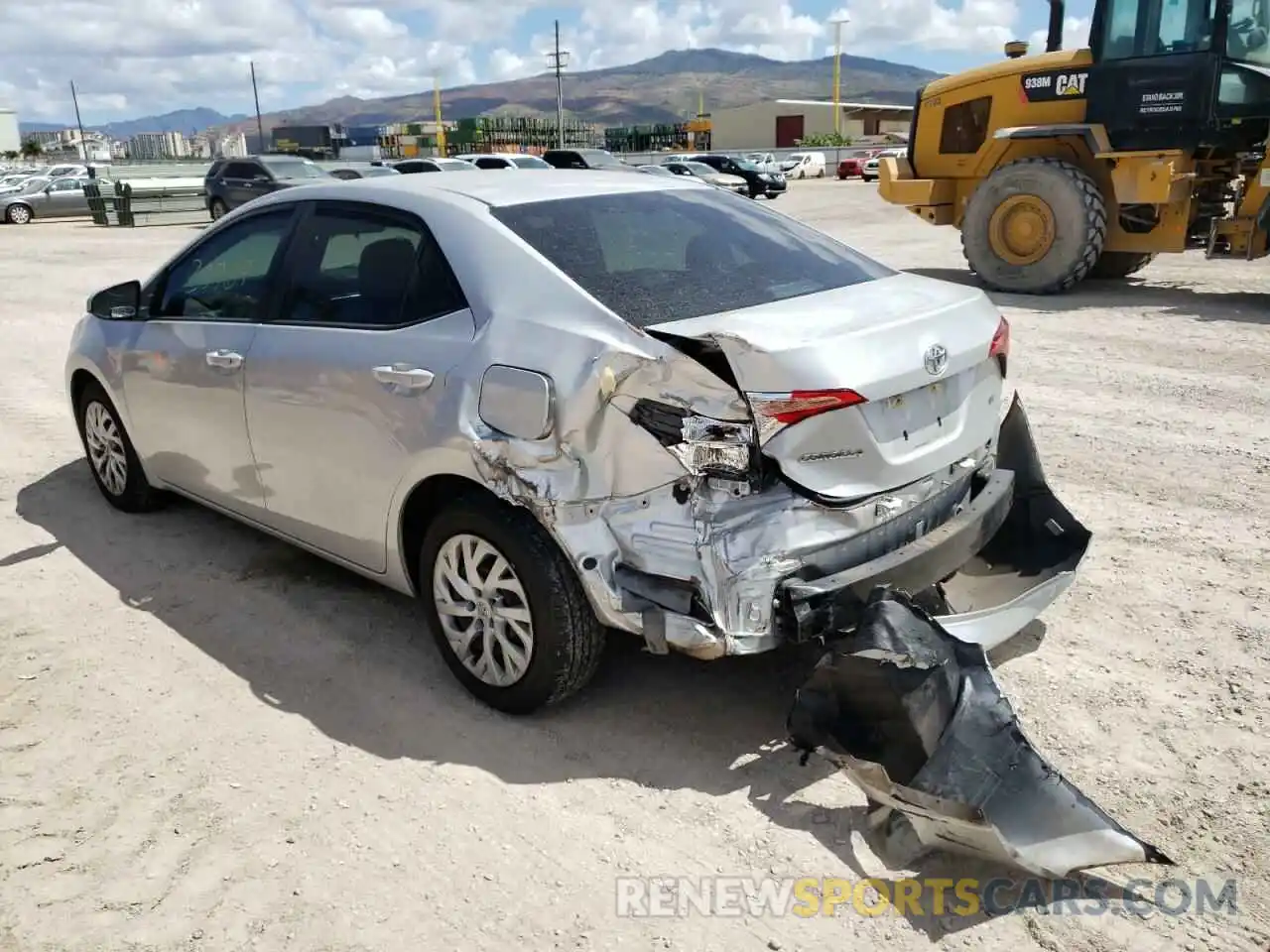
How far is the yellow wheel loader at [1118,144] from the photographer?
1031cm

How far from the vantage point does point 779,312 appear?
3215mm

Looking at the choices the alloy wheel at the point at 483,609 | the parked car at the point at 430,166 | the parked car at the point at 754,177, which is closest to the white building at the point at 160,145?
the parked car at the point at 754,177

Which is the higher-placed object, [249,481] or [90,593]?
[249,481]

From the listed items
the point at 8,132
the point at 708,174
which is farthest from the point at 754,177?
the point at 8,132

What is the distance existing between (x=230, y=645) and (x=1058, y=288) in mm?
Answer: 9992

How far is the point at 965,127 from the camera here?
12414 mm

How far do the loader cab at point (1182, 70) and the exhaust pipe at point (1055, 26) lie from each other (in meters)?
1.29

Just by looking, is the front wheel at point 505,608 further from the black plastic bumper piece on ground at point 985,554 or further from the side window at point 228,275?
the side window at point 228,275

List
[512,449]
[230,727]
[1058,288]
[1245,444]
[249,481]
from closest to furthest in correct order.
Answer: [512,449], [230,727], [249,481], [1245,444], [1058,288]

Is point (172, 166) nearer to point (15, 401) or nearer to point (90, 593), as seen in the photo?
point (15, 401)

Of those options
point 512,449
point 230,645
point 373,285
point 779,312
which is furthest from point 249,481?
point 779,312

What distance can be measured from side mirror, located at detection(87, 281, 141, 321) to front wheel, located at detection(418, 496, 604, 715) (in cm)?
242

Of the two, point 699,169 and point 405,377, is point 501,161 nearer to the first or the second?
point 699,169

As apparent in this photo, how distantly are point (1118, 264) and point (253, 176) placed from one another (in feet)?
61.8
